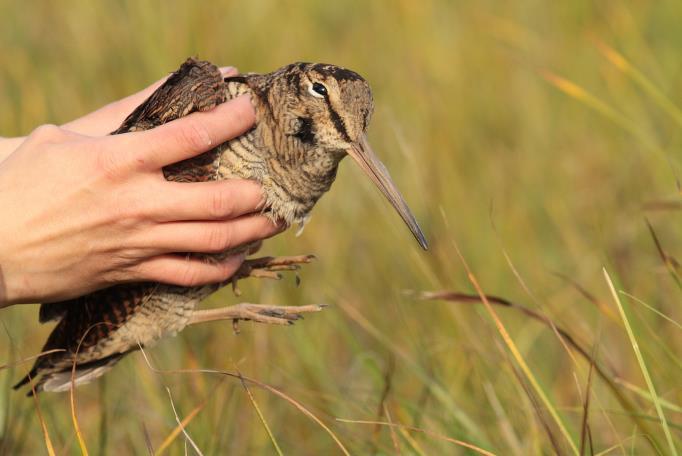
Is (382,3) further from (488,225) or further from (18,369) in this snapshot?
(18,369)

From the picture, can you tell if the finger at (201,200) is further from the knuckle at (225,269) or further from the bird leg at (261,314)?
the bird leg at (261,314)

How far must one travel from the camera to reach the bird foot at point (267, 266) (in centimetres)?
315

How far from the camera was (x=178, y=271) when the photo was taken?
8.88 ft

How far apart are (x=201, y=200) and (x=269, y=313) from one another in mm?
588

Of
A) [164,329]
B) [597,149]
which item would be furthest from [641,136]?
[597,149]

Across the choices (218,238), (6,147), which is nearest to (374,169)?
(218,238)

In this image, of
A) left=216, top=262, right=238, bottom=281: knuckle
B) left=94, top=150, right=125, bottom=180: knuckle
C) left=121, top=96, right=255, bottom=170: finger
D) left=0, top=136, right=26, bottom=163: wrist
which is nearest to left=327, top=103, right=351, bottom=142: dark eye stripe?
left=121, top=96, right=255, bottom=170: finger

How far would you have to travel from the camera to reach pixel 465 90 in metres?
5.54

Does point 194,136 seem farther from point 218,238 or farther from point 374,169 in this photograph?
point 374,169

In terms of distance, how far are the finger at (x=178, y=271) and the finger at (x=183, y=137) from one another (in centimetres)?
29

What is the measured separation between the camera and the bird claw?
2971mm

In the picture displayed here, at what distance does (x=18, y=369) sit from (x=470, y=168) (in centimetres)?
245

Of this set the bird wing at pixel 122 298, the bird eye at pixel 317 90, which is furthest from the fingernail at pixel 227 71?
the bird eye at pixel 317 90

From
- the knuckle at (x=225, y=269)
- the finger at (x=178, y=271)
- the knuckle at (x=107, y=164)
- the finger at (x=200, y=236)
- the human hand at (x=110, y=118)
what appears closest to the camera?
the knuckle at (x=107, y=164)
